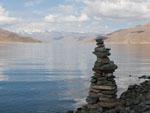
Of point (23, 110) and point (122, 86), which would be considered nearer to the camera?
point (23, 110)

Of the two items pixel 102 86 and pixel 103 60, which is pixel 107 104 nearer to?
pixel 102 86

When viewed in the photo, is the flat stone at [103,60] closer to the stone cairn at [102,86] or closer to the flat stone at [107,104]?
the stone cairn at [102,86]

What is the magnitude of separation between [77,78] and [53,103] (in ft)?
145

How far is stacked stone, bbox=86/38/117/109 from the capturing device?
41.8 metres

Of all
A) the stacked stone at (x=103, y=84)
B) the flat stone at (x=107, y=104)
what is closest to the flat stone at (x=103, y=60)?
the stacked stone at (x=103, y=84)

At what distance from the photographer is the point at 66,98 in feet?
247

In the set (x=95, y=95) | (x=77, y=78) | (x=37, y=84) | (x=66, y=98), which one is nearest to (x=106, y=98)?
(x=95, y=95)

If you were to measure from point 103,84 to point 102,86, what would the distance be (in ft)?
0.86

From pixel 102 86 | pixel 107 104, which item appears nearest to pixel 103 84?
pixel 102 86

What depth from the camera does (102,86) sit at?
41906mm

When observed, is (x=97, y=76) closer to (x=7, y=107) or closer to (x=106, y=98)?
(x=106, y=98)

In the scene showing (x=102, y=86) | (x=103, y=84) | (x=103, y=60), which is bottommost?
(x=102, y=86)

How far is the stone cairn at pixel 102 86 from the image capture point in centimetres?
4178

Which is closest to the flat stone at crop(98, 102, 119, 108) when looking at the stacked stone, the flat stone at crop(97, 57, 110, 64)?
the stacked stone
